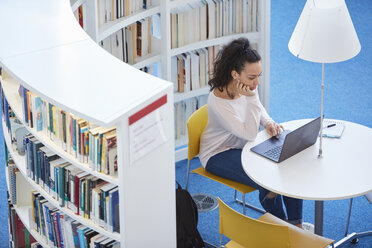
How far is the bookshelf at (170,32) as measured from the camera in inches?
155

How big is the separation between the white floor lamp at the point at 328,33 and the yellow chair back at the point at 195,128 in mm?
997

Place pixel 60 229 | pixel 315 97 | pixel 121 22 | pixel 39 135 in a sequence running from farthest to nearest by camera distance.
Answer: pixel 315 97 → pixel 121 22 → pixel 60 229 → pixel 39 135

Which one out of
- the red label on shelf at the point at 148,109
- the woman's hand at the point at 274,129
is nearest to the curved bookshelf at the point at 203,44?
the woman's hand at the point at 274,129

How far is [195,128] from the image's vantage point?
3.87 m

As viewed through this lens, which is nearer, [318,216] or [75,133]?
[75,133]

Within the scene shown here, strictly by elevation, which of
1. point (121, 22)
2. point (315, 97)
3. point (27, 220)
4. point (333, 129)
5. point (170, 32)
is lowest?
point (315, 97)

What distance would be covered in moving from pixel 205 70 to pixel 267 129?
114 centimetres

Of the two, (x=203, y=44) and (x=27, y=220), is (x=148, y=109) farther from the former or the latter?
(x=203, y=44)

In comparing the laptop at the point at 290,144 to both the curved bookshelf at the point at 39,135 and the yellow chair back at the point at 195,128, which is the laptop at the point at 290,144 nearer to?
the yellow chair back at the point at 195,128

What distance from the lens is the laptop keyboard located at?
3.46m

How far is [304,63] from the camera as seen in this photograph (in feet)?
20.8

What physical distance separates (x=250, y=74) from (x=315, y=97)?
2.12 metres

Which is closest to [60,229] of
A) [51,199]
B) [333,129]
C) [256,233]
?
[51,199]

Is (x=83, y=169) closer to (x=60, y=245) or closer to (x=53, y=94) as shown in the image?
(x=53, y=94)
